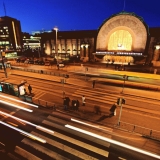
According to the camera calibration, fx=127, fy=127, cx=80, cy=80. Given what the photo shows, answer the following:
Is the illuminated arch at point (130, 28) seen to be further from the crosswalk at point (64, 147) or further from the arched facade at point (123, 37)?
the crosswalk at point (64, 147)

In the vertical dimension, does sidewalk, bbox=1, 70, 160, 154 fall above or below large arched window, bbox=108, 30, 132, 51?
below

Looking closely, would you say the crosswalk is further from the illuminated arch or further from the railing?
the illuminated arch

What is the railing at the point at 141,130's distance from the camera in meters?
12.6

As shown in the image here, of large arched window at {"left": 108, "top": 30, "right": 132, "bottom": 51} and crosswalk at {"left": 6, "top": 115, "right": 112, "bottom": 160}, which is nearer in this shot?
crosswalk at {"left": 6, "top": 115, "right": 112, "bottom": 160}

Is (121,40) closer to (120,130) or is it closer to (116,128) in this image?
(116,128)

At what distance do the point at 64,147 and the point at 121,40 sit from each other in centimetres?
4035

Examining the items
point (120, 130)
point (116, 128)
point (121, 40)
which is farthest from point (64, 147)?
point (121, 40)

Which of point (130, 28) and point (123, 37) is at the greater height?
point (130, 28)

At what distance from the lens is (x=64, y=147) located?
11.0m

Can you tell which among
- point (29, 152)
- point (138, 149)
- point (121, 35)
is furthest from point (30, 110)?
point (121, 35)

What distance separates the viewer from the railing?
498 inches

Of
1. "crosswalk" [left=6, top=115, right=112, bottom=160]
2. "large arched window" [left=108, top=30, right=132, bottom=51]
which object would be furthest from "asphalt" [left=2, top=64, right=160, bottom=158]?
"large arched window" [left=108, top=30, right=132, bottom=51]

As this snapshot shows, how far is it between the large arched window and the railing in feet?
112

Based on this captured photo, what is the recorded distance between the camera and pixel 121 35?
42.4m
